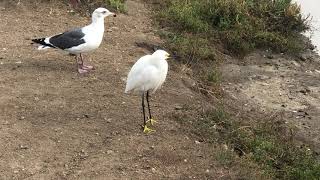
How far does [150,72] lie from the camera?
597cm

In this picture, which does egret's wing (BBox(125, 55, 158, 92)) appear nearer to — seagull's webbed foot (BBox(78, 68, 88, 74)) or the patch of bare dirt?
seagull's webbed foot (BBox(78, 68, 88, 74))

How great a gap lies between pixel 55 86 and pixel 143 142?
172 cm

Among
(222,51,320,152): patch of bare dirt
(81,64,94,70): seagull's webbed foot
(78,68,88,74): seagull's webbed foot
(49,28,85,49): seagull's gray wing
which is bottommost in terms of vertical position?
(222,51,320,152): patch of bare dirt

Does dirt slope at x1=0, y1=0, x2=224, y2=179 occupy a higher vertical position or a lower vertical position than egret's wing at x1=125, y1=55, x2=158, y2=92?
lower

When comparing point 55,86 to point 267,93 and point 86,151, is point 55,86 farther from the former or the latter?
point 267,93

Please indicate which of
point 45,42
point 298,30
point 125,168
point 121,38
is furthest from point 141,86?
point 298,30

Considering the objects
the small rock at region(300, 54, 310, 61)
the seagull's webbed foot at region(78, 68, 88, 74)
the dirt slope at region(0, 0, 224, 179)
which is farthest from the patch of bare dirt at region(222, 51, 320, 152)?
the seagull's webbed foot at region(78, 68, 88, 74)

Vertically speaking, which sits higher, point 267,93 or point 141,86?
point 141,86

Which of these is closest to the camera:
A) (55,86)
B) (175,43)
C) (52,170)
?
(52,170)

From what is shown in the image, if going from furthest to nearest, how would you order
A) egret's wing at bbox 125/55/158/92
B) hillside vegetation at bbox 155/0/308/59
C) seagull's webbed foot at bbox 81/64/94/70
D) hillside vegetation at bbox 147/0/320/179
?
hillside vegetation at bbox 155/0/308/59, seagull's webbed foot at bbox 81/64/94/70, hillside vegetation at bbox 147/0/320/179, egret's wing at bbox 125/55/158/92

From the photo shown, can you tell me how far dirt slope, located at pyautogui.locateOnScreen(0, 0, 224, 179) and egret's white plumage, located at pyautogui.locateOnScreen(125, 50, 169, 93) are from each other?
60 cm

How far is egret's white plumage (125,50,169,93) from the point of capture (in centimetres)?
599

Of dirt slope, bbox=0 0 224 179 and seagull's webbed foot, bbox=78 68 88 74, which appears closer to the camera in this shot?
dirt slope, bbox=0 0 224 179

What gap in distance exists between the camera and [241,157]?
20.5 feet
